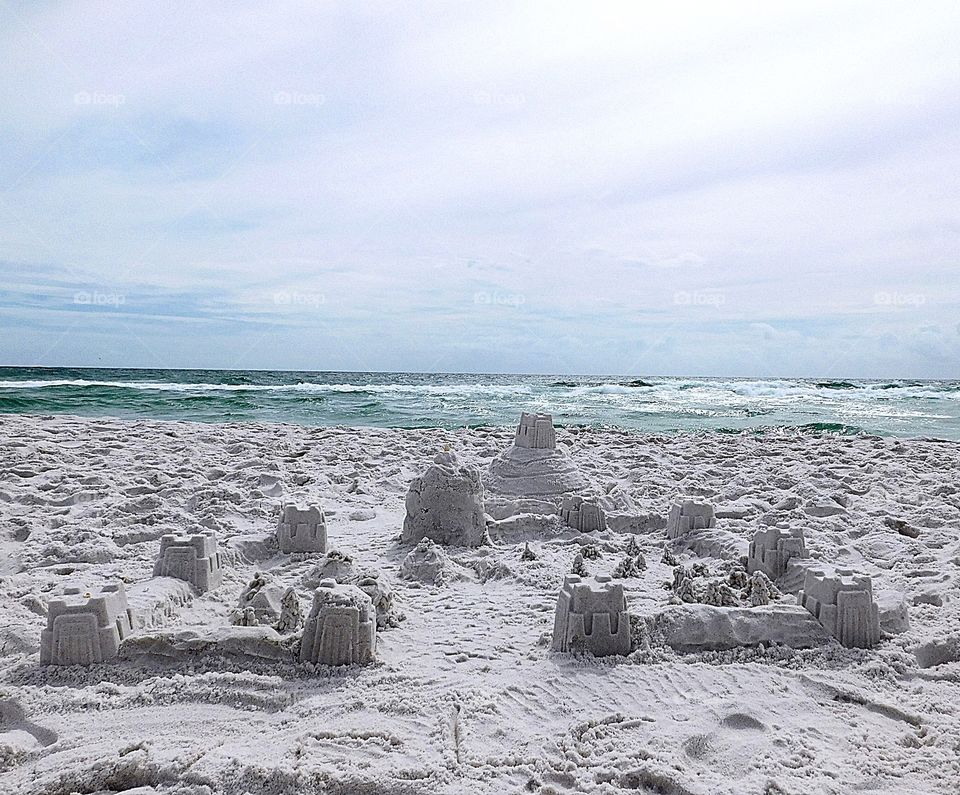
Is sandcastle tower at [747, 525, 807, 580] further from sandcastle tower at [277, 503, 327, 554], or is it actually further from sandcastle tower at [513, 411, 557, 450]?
sandcastle tower at [277, 503, 327, 554]

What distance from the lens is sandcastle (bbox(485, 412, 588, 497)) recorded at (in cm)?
478

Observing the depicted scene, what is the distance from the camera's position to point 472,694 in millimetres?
2197

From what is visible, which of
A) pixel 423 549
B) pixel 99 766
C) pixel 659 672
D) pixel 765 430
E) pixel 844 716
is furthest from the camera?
pixel 765 430

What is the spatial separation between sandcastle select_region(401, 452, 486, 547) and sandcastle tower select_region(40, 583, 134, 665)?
179 centimetres

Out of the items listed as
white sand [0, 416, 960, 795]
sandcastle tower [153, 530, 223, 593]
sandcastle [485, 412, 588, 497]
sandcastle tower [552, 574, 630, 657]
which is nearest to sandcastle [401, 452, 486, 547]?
white sand [0, 416, 960, 795]

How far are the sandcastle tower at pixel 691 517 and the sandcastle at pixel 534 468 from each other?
0.82 metres

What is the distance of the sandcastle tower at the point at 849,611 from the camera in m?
2.57

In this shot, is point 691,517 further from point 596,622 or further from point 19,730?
point 19,730

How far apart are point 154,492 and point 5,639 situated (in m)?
2.58

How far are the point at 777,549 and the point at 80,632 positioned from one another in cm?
302

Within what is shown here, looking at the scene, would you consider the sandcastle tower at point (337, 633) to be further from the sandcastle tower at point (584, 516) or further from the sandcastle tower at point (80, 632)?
the sandcastle tower at point (584, 516)

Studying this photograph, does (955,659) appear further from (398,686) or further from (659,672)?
(398,686)

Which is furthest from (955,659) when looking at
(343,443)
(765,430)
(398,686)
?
(765,430)

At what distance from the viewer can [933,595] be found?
10.00 feet
